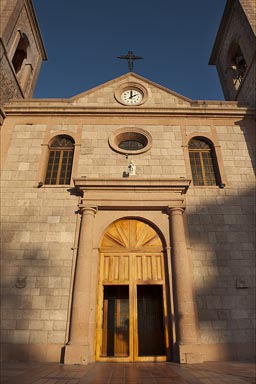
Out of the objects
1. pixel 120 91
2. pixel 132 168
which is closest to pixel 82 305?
pixel 132 168

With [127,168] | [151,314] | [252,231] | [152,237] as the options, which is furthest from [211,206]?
[151,314]

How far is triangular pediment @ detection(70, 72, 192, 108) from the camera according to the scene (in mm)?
12109

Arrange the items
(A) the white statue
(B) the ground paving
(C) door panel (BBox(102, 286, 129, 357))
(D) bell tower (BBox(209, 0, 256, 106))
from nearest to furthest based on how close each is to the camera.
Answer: (B) the ground paving, (C) door panel (BBox(102, 286, 129, 357)), (A) the white statue, (D) bell tower (BBox(209, 0, 256, 106))

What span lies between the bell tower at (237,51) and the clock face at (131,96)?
538 cm

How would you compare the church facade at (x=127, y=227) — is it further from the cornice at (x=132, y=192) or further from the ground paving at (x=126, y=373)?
the ground paving at (x=126, y=373)

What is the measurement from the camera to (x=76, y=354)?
686cm

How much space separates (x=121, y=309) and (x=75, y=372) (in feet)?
9.80

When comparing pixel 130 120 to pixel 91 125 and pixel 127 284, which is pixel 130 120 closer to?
pixel 91 125

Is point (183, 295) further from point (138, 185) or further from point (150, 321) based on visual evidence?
point (138, 185)

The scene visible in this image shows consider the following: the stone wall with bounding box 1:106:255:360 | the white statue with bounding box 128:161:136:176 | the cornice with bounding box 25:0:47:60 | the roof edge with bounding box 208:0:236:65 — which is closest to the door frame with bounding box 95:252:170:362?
the stone wall with bounding box 1:106:255:360

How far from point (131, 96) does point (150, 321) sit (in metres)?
9.92

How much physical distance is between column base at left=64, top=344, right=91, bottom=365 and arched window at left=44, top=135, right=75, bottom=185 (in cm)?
569

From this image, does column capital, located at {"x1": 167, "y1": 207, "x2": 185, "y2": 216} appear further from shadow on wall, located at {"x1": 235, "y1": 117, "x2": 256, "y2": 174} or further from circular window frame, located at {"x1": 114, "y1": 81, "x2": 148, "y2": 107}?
circular window frame, located at {"x1": 114, "y1": 81, "x2": 148, "y2": 107}

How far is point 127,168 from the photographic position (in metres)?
10.1
